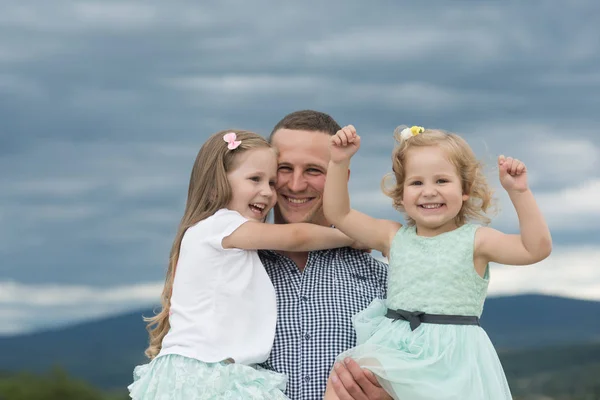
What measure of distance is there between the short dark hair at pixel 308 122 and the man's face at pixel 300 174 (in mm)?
61

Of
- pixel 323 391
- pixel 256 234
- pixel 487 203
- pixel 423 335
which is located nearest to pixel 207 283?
pixel 256 234

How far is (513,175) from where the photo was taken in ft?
14.3

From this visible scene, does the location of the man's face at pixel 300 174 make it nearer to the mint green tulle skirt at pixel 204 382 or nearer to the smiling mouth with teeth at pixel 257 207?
the smiling mouth with teeth at pixel 257 207

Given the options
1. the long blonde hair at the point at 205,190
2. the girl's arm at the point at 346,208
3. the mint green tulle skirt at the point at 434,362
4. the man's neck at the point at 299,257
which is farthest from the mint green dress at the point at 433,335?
the long blonde hair at the point at 205,190

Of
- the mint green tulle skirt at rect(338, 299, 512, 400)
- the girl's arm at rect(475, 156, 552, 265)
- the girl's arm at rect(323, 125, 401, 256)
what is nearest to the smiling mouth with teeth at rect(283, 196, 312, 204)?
the girl's arm at rect(323, 125, 401, 256)

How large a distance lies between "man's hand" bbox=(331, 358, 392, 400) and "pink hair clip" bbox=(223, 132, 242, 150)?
144 cm

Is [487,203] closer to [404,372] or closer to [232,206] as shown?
[404,372]

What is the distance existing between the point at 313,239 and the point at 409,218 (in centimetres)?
57

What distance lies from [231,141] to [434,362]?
1774mm

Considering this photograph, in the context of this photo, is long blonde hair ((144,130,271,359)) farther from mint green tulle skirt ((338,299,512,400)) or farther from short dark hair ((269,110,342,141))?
mint green tulle skirt ((338,299,512,400))

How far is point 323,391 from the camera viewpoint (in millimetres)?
4844

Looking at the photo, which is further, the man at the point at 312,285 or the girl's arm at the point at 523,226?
the man at the point at 312,285

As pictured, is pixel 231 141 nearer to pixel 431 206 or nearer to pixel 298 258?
pixel 298 258

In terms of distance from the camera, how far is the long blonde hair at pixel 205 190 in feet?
16.4
